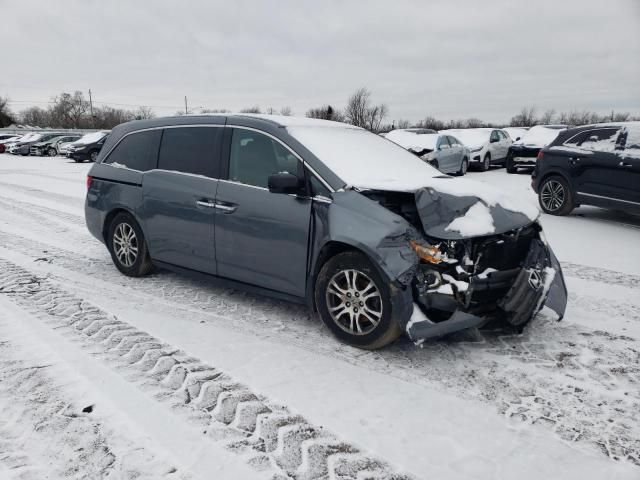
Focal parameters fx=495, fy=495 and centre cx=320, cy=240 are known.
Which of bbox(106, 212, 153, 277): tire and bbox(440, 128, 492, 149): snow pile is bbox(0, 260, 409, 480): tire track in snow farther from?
bbox(440, 128, 492, 149): snow pile

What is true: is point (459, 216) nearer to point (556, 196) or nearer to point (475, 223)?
point (475, 223)

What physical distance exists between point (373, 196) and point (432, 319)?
981 mm

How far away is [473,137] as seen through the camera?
18.5 metres

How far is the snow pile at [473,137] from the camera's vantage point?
18.0 meters

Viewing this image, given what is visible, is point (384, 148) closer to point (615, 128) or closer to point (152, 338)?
point (152, 338)

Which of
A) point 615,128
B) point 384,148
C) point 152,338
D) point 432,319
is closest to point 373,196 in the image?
point 432,319

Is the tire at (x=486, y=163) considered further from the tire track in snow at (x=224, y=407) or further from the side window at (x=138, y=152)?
the tire track in snow at (x=224, y=407)

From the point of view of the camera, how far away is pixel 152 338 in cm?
385

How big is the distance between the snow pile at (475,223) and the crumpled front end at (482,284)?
88mm

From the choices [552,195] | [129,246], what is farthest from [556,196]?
[129,246]

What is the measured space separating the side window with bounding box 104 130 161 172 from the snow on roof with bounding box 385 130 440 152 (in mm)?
10196

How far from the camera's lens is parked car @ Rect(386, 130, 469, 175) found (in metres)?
14.5

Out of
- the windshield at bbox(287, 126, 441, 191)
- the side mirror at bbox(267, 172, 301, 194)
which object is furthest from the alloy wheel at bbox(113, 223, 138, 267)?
the windshield at bbox(287, 126, 441, 191)

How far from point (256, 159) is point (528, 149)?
1444 cm
